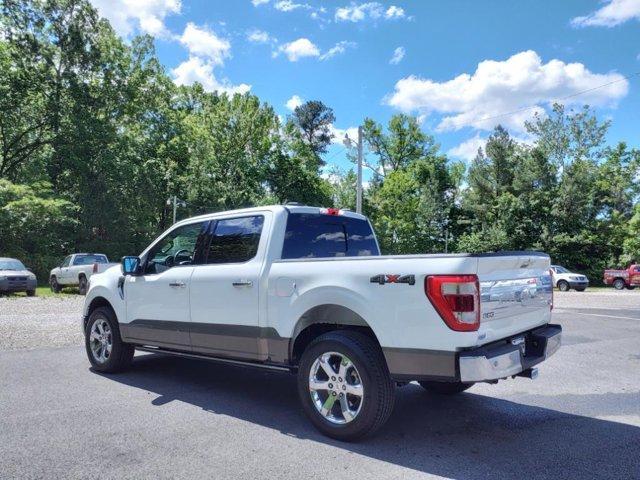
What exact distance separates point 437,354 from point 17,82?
114 feet

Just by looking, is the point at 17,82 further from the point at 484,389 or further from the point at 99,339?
the point at 484,389

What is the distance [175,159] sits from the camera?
42.2 metres

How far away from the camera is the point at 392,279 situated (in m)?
3.97

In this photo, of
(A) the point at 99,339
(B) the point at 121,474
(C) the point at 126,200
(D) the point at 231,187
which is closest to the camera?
(B) the point at 121,474

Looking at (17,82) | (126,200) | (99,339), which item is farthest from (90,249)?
(99,339)

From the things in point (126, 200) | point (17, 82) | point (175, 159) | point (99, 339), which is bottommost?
point (99, 339)

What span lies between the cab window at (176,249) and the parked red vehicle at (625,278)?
3511 centimetres

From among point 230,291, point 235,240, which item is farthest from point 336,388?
point 235,240

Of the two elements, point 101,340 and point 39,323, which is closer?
point 101,340

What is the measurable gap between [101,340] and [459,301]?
499cm

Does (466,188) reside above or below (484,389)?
above

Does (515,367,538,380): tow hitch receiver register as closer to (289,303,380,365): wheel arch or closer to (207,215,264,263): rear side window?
(289,303,380,365): wheel arch

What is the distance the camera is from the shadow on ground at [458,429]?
3.79m

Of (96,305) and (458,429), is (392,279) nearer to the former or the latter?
(458,429)
